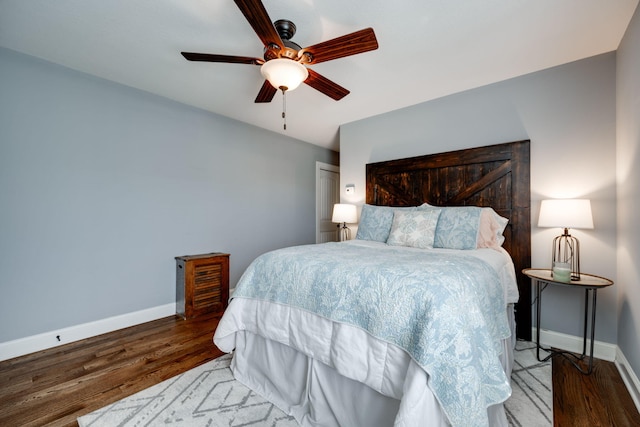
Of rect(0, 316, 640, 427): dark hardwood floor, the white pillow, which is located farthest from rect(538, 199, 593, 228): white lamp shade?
rect(0, 316, 640, 427): dark hardwood floor

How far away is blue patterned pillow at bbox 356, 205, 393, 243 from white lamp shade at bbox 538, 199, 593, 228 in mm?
1308

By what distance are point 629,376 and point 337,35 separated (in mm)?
3075

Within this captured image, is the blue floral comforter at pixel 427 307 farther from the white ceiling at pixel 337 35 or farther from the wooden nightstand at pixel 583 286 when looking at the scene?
the white ceiling at pixel 337 35

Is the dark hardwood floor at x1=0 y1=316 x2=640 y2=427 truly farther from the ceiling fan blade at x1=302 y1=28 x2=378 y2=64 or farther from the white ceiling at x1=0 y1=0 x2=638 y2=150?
the white ceiling at x1=0 y1=0 x2=638 y2=150

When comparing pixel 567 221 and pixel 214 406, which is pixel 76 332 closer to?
pixel 214 406

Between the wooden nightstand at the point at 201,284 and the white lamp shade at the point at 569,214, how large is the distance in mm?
3253

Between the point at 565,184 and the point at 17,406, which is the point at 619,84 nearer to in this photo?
the point at 565,184

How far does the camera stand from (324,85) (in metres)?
2.15

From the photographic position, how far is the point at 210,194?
3.48m

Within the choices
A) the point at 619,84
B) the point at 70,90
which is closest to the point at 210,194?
the point at 70,90

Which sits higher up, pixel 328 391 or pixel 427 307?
pixel 427 307

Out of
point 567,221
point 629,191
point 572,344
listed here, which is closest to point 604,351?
point 572,344

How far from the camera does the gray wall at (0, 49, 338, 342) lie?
2.23m

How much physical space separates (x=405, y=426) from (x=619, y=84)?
296 centimetres
